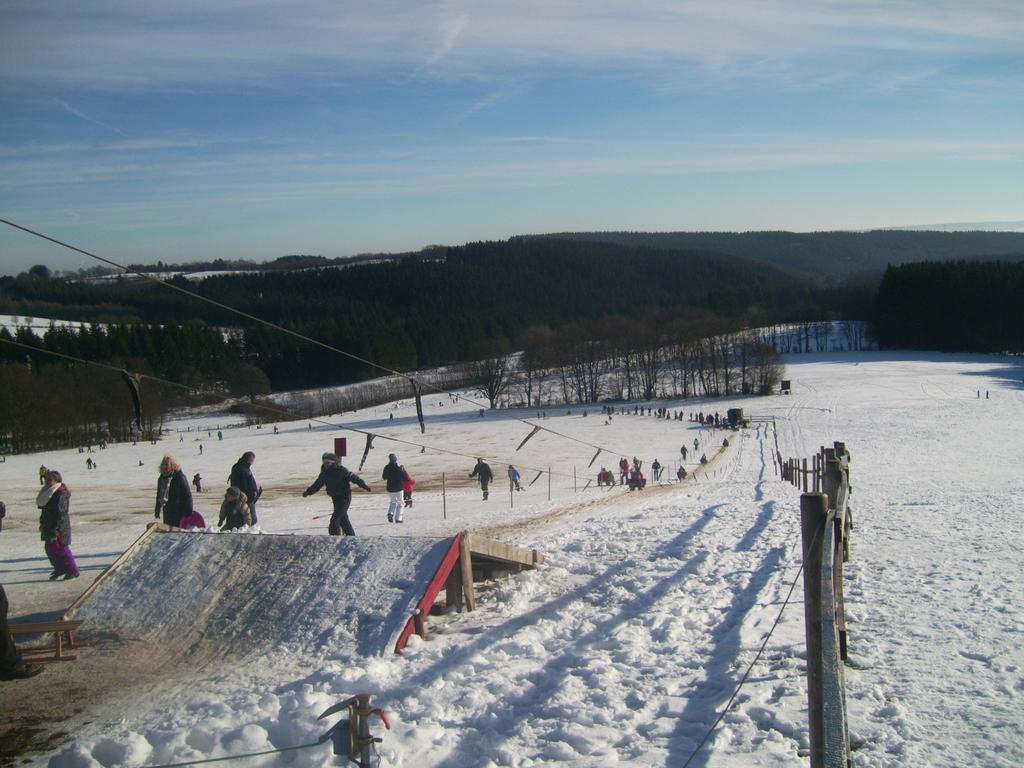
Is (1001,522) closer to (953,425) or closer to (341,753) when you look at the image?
(341,753)

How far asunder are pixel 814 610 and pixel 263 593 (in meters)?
5.43

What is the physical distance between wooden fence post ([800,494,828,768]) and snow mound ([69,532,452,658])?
3761mm

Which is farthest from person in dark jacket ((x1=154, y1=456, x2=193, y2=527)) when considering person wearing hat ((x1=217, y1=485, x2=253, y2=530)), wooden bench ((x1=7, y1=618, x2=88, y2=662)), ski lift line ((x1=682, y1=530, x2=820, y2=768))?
ski lift line ((x1=682, y1=530, x2=820, y2=768))

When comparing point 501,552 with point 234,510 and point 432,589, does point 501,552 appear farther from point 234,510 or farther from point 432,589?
point 234,510

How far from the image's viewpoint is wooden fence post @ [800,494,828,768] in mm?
4273

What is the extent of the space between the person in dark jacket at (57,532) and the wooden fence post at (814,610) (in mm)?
9102

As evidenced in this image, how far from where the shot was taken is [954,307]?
11462cm

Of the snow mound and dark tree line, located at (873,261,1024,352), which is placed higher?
dark tree line, located at (873,261,1024,352)

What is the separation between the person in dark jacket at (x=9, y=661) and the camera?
6477 millimetres

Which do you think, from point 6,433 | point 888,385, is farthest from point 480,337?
point 6,433

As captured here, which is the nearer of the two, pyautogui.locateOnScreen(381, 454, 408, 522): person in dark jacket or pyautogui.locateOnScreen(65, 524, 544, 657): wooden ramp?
pyautogui.locateOnScreen(65, 524, 544, 657): wooden ramp

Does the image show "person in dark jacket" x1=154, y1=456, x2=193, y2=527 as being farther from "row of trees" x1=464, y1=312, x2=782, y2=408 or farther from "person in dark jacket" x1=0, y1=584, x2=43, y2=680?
"row of trees" x1=464, y1=312, x2=782, y2=408

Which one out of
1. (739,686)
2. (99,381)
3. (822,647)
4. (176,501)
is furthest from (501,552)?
(99,381)

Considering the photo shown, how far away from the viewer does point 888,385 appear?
3108 inches
